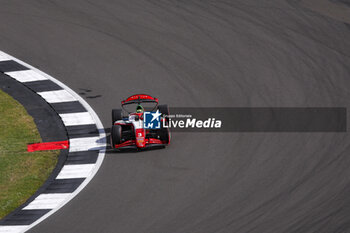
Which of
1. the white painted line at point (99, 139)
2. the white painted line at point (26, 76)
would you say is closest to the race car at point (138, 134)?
the white painted line at point (99, 139)

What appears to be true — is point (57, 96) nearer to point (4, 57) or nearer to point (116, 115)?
point (116, 115)

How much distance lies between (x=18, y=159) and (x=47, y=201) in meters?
2.40

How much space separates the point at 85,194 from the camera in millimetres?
15375

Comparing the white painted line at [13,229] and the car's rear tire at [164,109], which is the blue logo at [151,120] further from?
the white painted line at [13,229]

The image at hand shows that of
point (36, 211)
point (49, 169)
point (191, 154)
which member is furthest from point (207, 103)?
point (36, 211)

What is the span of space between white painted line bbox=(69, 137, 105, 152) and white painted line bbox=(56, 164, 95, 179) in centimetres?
95

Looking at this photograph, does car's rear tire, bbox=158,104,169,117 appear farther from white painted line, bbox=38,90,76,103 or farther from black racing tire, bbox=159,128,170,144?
white painted line, bbox=38,90,76,103

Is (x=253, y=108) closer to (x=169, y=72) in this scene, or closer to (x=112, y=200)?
(x=169, y=72)

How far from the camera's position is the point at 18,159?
1720 cm

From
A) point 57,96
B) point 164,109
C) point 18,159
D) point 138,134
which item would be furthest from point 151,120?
point 57,96

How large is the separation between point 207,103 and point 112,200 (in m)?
5.74

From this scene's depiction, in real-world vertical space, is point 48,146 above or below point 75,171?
above

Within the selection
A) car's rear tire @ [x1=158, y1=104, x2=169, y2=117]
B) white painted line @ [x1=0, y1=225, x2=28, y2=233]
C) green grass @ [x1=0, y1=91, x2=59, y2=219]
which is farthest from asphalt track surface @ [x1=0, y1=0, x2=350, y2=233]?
green grass @ [x1=0, y1=91, x2=59, y2=219]

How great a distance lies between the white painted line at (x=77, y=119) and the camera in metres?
19.0
